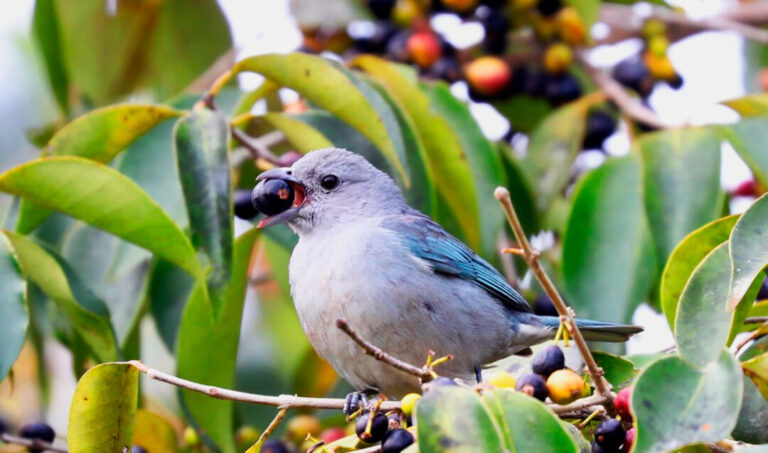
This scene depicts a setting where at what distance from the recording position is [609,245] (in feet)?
14.2

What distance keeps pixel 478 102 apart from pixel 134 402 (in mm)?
3136

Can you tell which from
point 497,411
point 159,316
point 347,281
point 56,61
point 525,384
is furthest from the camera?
point 56,61

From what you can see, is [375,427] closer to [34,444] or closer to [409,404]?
[409,404]

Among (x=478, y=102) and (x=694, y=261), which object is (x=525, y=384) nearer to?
(x=694, y=261)

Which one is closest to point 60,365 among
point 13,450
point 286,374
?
point 286,374

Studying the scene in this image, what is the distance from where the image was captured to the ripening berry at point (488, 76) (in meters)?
5.36

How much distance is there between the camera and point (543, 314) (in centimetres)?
471

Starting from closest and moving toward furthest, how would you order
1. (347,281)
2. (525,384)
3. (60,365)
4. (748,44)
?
(525,384), (347,281), (748,44), (60,365)

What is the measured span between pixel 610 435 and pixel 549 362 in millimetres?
282

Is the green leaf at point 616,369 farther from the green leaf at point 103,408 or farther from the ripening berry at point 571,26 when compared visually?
the ripening berry at point 571,26

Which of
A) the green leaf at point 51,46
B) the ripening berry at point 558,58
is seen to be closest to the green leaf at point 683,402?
the ripening berry at point 558,58

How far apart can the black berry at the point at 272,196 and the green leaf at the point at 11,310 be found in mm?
1073

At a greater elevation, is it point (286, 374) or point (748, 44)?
point (748, 44)

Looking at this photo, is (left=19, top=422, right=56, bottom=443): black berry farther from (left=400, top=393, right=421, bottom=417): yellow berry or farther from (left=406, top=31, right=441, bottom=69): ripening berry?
(left=406, top=31, right=441, bottom=69): ripening berry
